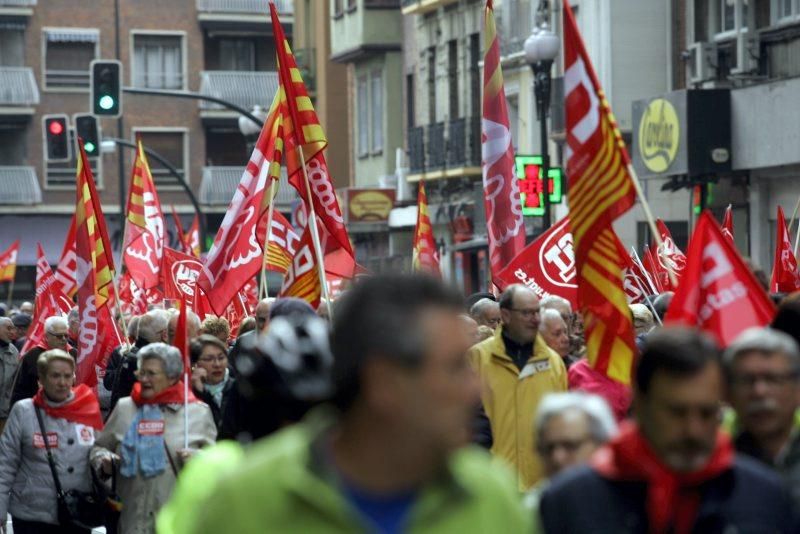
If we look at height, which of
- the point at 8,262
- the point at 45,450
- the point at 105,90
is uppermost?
the point at 105,90

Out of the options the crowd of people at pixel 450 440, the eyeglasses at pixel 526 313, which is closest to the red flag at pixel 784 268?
the eyeglasses at pixel 526 313

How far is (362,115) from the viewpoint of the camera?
5147 cm

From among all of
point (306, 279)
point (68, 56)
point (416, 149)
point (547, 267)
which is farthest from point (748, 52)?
point (68, 56)

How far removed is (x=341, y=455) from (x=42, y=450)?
24.1ft

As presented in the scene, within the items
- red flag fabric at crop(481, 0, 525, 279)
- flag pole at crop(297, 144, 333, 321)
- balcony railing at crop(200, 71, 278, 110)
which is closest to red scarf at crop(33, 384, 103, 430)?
flag pole at crop(297, 144, 333, 321)

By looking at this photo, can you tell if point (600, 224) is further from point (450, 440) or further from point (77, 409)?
point (450, 440)

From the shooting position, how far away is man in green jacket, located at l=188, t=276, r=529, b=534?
328cm

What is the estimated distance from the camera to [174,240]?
56781 millimetres

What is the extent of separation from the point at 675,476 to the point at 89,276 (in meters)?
12.1

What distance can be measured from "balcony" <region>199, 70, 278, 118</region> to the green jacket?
56.1m

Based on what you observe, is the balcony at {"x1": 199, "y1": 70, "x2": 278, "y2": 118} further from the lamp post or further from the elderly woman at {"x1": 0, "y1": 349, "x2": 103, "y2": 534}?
the elderly woman at {"x1": 0, "y1": 349, "x2": 103, "y2": 534}

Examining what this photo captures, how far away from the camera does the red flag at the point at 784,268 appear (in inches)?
613

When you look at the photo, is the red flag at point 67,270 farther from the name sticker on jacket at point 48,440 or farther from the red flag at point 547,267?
the name sticker on jacket at point 48,440

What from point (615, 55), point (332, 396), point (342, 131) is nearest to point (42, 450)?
point (332, 396)
